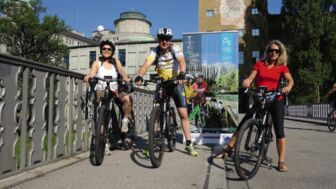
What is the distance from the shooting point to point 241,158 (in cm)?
520

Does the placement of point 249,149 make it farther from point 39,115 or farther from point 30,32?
point 30,32

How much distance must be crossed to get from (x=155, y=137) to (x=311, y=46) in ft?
151

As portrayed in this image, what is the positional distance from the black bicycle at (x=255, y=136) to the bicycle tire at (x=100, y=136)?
172 cm

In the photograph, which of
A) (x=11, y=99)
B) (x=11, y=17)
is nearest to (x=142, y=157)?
(x=11, y=99)

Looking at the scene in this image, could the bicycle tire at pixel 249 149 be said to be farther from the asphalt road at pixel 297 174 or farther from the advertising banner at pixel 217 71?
the advertising banner at pixel 217 71

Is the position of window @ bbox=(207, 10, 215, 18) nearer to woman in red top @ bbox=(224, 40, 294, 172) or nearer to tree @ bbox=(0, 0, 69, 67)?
tree @ bbox=(0, 0, 69, 67)

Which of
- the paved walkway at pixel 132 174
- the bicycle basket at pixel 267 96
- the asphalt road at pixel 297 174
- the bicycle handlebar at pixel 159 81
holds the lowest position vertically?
the asphalt road at pixel 297 174

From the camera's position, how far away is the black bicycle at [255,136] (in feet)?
16.9

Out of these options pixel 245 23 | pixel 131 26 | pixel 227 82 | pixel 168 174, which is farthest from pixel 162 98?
pixel 131 26

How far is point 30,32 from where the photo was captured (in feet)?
168

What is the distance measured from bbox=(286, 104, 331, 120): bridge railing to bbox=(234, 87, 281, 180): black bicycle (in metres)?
17.6

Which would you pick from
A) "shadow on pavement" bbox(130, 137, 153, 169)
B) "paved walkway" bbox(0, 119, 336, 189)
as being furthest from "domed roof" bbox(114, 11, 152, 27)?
"paved walkway" bbox(0, 119, 336, 189)

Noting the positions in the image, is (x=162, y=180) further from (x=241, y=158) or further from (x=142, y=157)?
(x=142, y=157)

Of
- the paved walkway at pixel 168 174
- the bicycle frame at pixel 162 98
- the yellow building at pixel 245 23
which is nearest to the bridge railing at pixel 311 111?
the paved walkway at pixel 168 174
